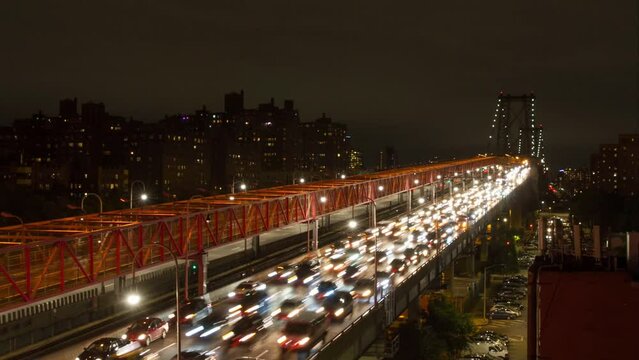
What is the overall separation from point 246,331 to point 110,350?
3.70 m

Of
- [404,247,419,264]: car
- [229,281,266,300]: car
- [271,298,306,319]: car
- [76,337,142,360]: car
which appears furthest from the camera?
[404,247,419,264]: car

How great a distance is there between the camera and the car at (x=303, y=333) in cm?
1819

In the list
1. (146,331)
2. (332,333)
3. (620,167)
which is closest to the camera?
(146,331)

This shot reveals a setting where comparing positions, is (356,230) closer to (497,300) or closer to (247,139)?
(497,300)

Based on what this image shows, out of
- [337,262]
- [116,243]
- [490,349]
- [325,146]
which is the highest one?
[325,146]

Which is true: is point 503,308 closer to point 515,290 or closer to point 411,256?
point 515,290

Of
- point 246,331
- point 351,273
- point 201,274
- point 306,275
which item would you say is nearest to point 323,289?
point 306,275

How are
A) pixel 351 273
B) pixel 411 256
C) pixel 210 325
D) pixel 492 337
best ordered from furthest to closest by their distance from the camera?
pixel 411 256 → pixel 492 337 → pixel 351 273 → pixel 210 325

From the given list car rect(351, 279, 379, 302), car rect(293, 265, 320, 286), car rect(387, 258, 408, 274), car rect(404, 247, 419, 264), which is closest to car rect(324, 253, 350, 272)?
car rect(293, 265, 320, 286)

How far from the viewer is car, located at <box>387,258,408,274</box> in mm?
31683

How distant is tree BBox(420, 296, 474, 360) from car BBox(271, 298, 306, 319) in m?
10.3

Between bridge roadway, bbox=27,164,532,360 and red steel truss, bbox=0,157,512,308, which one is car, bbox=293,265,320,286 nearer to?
bridge roadway, bbox=27,164,532,360

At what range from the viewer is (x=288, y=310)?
73.6 feet

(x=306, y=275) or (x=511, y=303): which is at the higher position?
(x=306, y=275)
